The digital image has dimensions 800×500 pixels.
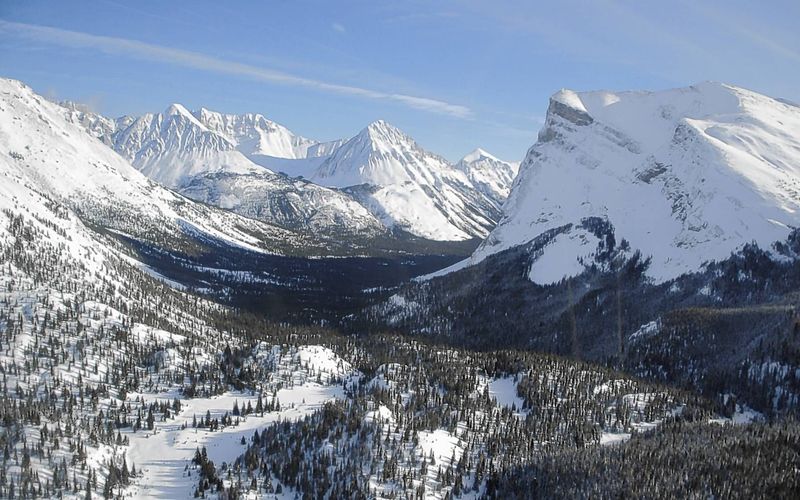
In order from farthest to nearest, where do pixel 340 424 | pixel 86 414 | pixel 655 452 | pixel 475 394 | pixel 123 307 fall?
1. pixel 123 307
2. pixel 475 394
3. pixel 86 414
4. pixel 340 424
5. pixel 655 452

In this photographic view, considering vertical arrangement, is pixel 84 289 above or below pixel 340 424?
above

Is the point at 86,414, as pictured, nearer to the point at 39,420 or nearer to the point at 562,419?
the point at 39,420

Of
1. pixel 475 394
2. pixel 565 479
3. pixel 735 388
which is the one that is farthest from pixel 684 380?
pixel 565 479

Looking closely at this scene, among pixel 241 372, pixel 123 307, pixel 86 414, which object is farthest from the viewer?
pixel 123 307

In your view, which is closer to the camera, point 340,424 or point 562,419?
point 340,424

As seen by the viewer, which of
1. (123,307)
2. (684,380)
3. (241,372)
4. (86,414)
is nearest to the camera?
(86,414)

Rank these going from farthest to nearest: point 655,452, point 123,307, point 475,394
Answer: point 123,307 → point 475,394 → point 655,452

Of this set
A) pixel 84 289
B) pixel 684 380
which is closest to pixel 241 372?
pixel 84 289

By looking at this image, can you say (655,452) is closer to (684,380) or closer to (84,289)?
(684,380)

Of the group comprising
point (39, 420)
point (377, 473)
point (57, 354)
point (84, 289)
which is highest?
point (84, 289)
